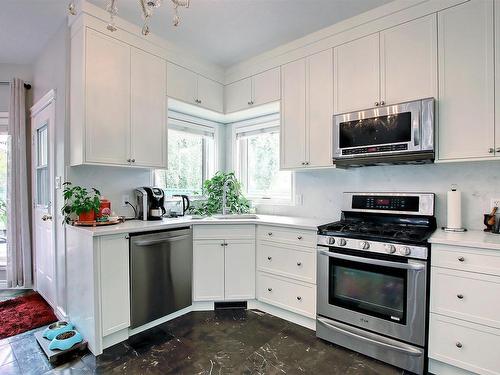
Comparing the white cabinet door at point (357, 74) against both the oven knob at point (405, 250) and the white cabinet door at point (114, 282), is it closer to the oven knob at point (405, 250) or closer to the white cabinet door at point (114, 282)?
the oven knob at point (405, 250)

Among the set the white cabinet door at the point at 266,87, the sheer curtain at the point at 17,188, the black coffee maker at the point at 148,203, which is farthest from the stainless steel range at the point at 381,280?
the sheer curtain at the point at 17,188

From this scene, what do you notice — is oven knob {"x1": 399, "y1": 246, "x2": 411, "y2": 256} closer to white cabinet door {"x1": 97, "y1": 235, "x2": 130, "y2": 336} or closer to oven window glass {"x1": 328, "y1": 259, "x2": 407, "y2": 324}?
oven window glass {"x1": 328, "y1": 259, "x2": 407, "y2": 324}

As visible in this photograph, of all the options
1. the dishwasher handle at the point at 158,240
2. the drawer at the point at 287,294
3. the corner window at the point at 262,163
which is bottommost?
the drawer at the point at 287,294

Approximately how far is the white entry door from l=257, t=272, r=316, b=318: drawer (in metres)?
2.07

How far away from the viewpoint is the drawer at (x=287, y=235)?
2.42 m

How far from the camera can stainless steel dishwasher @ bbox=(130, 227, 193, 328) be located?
2.27m

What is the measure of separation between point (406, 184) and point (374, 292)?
3.30ft

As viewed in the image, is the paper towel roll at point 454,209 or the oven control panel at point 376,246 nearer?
the oven control panel at point 376,246

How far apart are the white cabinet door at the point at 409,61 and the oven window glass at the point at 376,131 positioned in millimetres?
181

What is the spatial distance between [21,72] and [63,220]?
2277 millimetres

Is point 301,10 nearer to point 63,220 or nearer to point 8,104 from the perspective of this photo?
point 63,220

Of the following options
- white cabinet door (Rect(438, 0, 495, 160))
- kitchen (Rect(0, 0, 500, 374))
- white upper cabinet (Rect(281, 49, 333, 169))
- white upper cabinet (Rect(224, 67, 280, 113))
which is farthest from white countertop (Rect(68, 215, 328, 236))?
white upper cabinet (Rect(224, 67, 280, 113))

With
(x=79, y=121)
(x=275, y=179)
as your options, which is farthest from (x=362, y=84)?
(x=79, y=121)

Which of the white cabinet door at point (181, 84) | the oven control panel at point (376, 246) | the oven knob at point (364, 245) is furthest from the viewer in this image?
the white cabinet door at point (181, 84)
